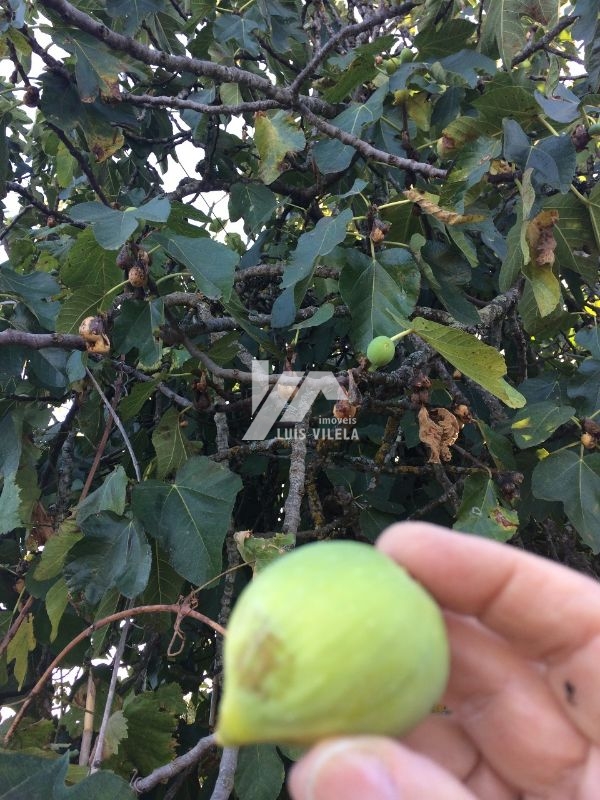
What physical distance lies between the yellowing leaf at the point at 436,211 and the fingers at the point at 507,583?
121 centimetres

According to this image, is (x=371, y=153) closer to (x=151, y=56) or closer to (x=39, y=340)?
(x=151, y=56)

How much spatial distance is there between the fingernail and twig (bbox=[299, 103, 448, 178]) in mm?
1862

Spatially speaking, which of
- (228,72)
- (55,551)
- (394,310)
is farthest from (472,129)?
(55,551)

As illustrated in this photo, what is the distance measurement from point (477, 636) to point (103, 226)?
1.36 metres

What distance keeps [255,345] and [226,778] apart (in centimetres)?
167

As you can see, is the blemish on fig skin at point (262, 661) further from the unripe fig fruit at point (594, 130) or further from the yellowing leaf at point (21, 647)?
the unripe fig fruit at point (594, 130)

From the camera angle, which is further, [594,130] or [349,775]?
[594,130]

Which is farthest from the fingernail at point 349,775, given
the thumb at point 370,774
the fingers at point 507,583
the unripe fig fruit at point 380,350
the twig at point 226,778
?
the unripe fig fruit at point 380,350

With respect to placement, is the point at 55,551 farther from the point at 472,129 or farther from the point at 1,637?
the point at 472,129

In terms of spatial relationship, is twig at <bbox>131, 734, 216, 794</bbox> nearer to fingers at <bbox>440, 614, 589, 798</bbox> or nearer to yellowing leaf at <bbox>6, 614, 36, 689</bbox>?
fingers at <bbox>440, 614, 589, 798</bbox>

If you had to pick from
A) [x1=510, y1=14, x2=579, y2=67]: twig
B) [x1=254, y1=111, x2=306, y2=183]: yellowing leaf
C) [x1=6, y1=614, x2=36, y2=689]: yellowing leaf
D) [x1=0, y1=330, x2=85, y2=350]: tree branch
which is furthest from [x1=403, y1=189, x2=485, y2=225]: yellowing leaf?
[x1=6, y1=614, x2=36, y2=689]: yellowing leaf

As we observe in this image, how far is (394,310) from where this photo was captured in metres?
2.01

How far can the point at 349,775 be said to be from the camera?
726 mm

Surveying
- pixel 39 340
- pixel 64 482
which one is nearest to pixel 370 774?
pixel 39 340
